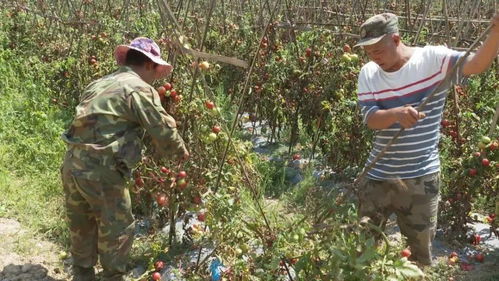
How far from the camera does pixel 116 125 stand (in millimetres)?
2490

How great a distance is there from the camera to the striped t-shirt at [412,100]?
2.07 meters

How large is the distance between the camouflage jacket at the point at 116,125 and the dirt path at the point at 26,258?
0.85 meters

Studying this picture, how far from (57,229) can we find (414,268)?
2.56 metres

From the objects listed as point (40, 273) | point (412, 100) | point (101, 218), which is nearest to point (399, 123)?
point (412, 100)

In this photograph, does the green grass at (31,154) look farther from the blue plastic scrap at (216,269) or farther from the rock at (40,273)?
the blue plastic scrap at (216,269)

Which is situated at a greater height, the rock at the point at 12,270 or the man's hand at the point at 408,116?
the man's hand at the point at 408,116

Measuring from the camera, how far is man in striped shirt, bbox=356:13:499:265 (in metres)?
2.06

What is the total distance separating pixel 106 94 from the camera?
8.15ft

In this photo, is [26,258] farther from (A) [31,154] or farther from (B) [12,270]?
(A) [31,154]

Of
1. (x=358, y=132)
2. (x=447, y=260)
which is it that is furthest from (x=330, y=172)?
(x=447, y=260)

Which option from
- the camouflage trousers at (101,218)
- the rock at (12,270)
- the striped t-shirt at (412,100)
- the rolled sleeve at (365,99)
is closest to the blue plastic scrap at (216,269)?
the camouflage trousers at (101,218)

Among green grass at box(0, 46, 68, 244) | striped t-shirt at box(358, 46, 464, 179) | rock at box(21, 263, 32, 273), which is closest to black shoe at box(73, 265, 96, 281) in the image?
rock at box(21, 263, 32, 273)

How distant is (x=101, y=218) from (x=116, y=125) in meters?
0.50

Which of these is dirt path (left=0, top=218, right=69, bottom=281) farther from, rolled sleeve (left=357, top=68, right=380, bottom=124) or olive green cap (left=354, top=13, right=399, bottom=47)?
olive green cap (left=354, top=13, right=399, bottom=47)
